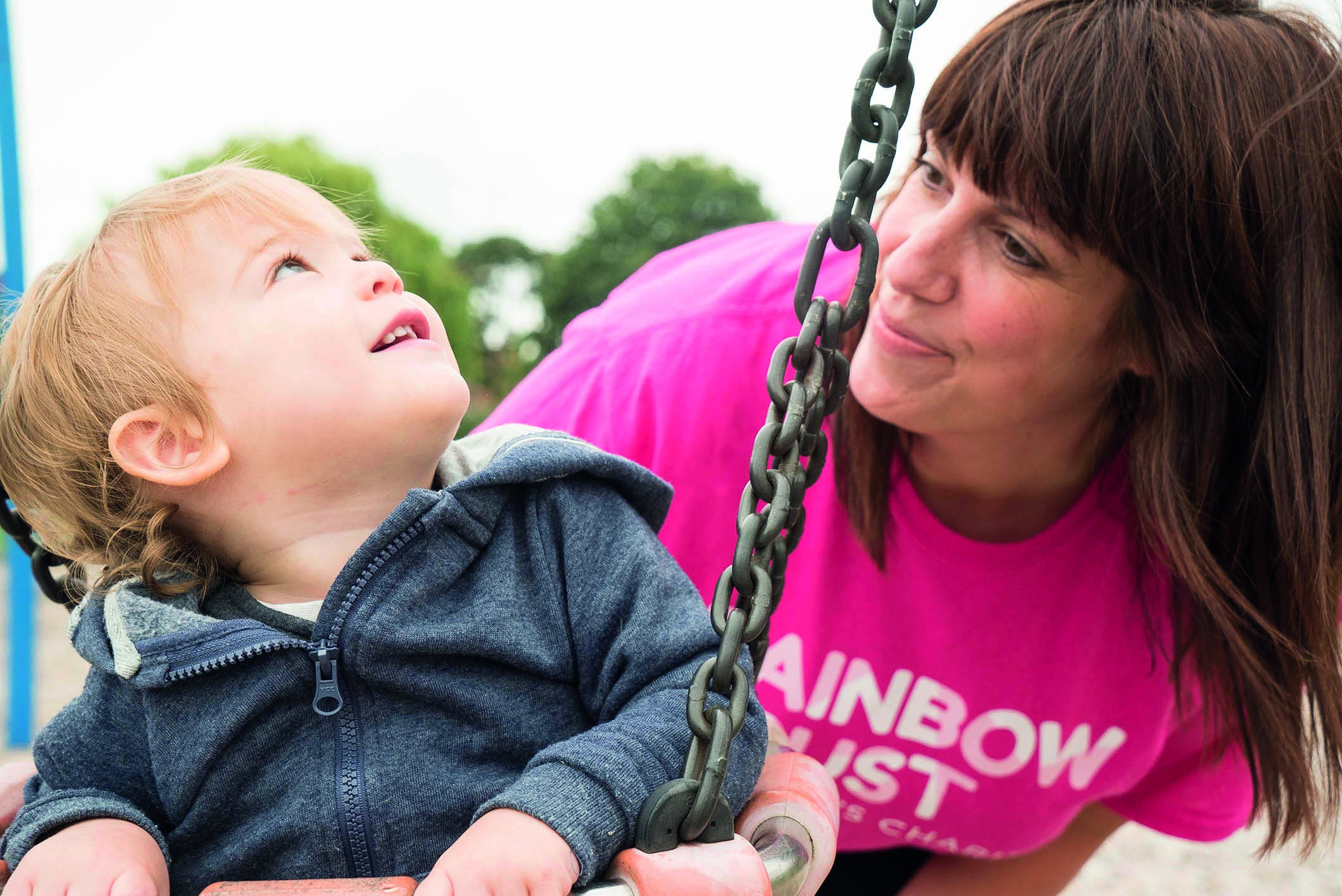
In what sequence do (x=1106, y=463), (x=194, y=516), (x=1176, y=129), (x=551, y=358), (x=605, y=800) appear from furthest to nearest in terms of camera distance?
(x=551, y=358), (x=1106, y=463), (x=1176, y=129), (x=194, y=516), (x=605, y=800)

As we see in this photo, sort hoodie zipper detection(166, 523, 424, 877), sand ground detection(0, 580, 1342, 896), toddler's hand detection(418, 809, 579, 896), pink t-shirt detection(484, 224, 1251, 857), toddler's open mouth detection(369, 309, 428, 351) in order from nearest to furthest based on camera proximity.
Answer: toddler's hand detection(418, 809, 579, 896) → hoodie zipper detection(166, 523, 424, 877) → toddler's open mouth detection(369, 309, 428, 351) → pink t-shirt detection(484, 224, 1251, 857) → sand ground detection(0, 580, 1342, 896)

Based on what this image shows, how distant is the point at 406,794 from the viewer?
3.42 feet

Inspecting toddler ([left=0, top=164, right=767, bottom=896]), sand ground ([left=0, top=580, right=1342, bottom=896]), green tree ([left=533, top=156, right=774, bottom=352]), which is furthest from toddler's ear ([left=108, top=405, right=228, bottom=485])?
green tree ([left=533, top=156, right=774, bottom=352])

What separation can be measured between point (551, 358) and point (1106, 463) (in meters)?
0.80

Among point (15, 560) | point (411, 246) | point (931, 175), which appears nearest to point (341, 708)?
point (931, 175)

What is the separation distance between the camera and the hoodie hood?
1.03 meters

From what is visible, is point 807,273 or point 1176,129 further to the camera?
point 1176,129

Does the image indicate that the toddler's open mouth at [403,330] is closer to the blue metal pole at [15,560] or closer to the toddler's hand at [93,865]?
the toddler's hand at [93,865]

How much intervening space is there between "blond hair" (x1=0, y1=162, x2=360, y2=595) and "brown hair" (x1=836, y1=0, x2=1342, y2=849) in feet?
2.63

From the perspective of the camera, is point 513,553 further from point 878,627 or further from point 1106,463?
point 1106,463

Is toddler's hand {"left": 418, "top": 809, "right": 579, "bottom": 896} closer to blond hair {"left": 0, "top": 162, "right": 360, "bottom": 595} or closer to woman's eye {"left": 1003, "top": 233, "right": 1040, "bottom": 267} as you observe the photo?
blond hair {"left": 0, "top": 162, "right": 360, "bottom": 595}

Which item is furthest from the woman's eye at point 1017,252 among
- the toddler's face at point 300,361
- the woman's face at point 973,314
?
the toddler's face at point 300,361

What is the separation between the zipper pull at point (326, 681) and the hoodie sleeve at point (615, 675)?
7.4 inches

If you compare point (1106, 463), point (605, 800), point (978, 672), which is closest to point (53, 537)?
point (605, 800)
